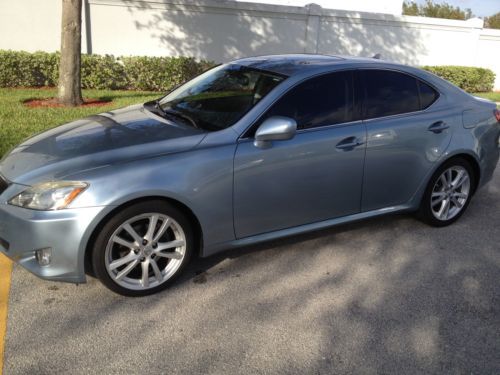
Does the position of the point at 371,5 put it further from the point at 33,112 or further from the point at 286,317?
the point at 286,317

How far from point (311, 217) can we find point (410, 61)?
49.4ft

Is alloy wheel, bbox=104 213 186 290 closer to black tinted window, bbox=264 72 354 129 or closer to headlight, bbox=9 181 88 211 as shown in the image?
headlight, bbox=9 181 88 211

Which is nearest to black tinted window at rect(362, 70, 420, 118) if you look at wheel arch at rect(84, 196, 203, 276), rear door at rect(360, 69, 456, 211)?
rear door at rect(360, 69, 456, 211)

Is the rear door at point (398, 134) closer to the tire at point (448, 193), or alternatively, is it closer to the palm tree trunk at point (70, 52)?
the tire at point (448, 193)

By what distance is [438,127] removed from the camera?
4.66 meters

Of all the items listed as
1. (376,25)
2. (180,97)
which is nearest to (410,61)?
(376,25)

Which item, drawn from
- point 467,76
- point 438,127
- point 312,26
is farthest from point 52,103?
point 467,76

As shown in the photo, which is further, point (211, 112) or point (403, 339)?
point (211, 112)

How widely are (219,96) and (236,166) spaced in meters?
0.91

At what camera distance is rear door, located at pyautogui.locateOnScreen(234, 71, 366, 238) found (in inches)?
148

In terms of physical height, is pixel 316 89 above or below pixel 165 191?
above

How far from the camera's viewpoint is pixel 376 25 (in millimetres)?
16875

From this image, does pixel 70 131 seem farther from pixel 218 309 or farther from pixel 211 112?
→ pixel 218 309

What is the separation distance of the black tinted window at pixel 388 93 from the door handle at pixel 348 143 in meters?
0.28
